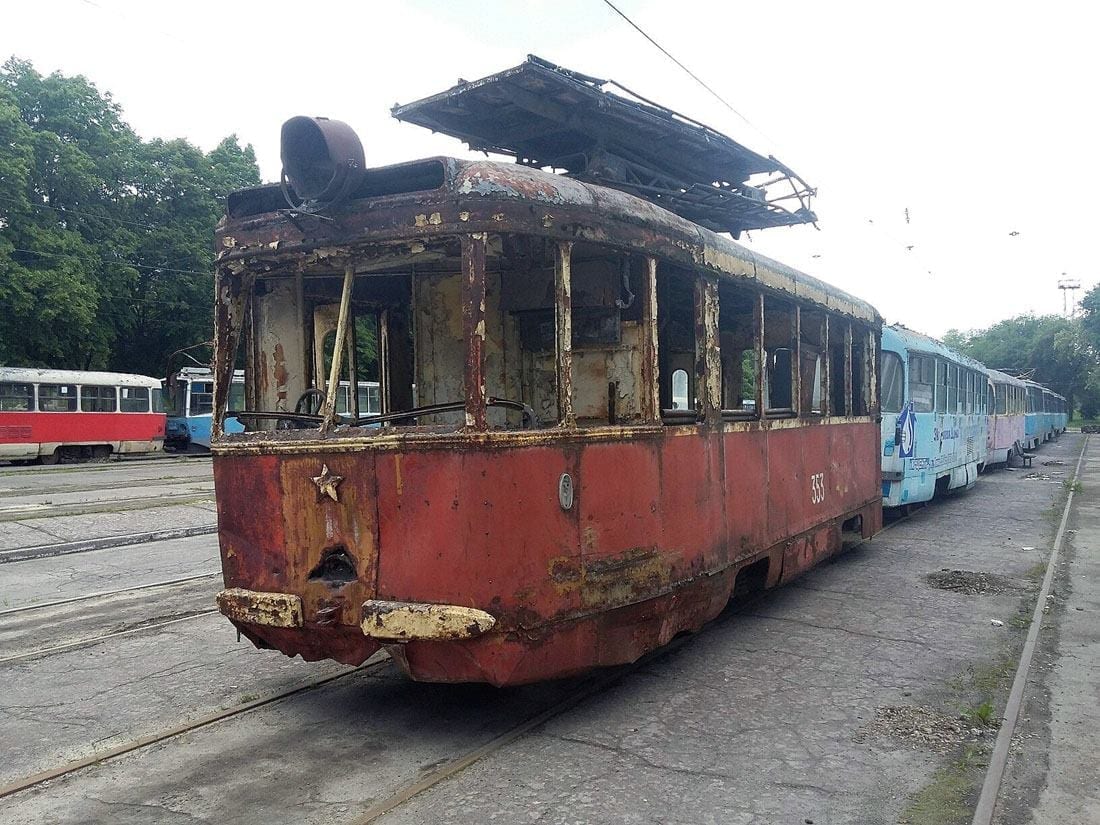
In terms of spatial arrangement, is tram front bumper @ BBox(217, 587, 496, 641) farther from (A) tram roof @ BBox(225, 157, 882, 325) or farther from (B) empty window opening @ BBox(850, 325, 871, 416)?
(B) empty window opening @ BBox(850, 325, 871, 416)

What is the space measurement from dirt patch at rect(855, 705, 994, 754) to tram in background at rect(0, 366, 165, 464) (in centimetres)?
2462

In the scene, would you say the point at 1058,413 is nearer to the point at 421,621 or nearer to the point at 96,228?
the point at 96,228

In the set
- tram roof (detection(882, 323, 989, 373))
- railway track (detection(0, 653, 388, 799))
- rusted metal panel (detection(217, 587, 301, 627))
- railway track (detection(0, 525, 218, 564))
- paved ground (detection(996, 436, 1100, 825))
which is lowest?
paved ground (detection(996, 436, 1100, 825))

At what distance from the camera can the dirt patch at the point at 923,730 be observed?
14.1ft

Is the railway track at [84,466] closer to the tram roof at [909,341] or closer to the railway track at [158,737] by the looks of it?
the tram roof at [909,341]

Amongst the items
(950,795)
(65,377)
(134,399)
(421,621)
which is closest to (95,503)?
(421,621)

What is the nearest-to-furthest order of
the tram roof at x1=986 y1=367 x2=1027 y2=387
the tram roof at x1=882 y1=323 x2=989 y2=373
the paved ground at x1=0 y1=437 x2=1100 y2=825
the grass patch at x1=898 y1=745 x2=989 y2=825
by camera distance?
1. the grass patch at x1=898 y1=745 x2=989 y2=825
2. the paved ground at x1=0 y1=437 x2=1100 y2=825
3. the tram roof at x1=882 y1=323 x2=989 y2=373
4. the tram roof at x1=986 y1=367 x2=1027 y2=387

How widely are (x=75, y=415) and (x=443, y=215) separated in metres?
24.3

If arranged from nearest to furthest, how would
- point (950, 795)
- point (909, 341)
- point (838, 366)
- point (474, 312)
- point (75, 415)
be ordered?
point (950, 795)
point (474, 312)
point (838, 366)
point (909, 341)
point (75, 415)

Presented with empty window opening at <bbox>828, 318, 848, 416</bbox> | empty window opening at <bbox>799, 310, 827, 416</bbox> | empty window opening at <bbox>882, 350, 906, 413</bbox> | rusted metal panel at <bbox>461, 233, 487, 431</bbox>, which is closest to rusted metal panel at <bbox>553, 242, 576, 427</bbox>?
rusted metal panel at <bbox>461, 233, 487, 431</bbox>

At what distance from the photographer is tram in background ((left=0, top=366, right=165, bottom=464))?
2347 cm

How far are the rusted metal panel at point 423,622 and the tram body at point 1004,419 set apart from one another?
18.2 m

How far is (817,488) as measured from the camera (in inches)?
299

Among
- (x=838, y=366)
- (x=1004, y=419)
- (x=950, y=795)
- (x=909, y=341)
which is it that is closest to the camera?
(x=950, y=795)
